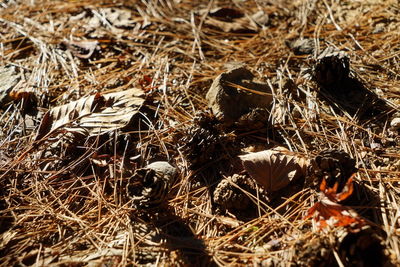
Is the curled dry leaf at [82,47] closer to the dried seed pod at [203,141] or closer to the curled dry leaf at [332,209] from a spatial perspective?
the dried seed pod at [203,141]

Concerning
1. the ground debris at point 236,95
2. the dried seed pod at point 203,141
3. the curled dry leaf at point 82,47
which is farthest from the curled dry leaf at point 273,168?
the curled dry leaf at point 82,47

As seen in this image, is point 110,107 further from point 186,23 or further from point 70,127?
point 186,23

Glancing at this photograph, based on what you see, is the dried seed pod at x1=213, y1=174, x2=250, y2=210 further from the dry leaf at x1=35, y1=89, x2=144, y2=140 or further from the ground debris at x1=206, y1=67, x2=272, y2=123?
the dry leaf at x1=35, y1=89, x2=144, y2=140

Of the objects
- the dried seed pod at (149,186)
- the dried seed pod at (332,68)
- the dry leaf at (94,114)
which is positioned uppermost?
the dried seed pod at (332,68)

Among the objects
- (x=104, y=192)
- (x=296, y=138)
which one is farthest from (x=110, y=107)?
(x=296, y=138)

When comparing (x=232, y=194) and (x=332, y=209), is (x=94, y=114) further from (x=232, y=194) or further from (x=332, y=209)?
(x=332, y=209)

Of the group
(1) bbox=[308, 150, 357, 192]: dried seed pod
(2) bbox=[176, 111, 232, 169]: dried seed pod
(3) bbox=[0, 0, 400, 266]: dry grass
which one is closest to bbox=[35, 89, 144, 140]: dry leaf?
(3) bbox=[0, 0, 400, 266]: dry grass

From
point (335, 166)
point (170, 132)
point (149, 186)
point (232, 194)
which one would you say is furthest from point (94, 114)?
point (335, 166)
